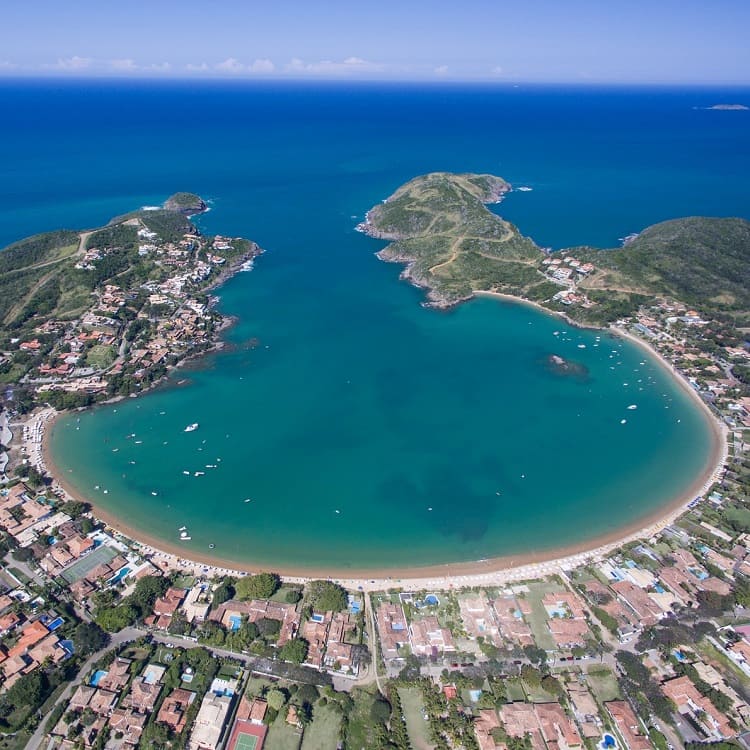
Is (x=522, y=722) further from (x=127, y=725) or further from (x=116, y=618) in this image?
(x=116, y=618)

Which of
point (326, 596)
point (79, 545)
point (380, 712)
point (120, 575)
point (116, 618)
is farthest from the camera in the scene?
point (79, 545)

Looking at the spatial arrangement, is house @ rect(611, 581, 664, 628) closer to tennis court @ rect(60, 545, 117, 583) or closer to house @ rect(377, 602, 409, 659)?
house @ rect(377, 602, 409, 659)

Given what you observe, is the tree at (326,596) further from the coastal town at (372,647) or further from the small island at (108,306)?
the small island at (108,306)

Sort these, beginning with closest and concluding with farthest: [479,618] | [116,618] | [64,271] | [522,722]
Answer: [522,722]
[116,618]
[479,618]
[64,271]

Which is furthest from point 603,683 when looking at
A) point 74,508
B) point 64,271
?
point 64,271

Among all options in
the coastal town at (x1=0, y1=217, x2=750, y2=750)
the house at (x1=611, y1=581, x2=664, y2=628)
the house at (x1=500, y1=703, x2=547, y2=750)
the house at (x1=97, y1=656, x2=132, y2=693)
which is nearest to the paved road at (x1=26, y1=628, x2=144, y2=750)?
the coastal town at (x1=0, y1=217, x2=750, y2=750)
